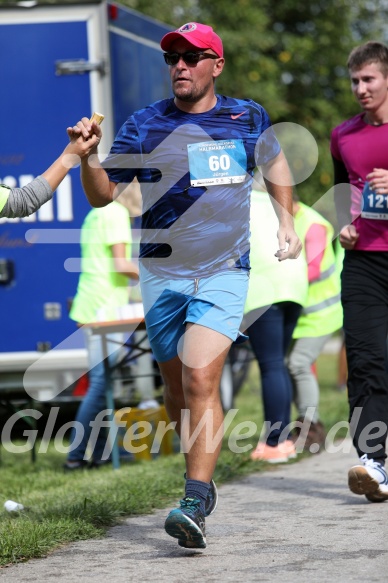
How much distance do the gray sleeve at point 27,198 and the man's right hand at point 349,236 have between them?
5.81 ft

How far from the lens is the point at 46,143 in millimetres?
9320

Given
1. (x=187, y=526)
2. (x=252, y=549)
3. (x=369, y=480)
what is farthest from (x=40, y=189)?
(x=369, y=480)

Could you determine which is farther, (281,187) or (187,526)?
(281,187)

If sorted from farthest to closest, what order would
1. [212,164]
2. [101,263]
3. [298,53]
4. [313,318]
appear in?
[298,53] < [313,318] < [101,263] < [212,164]

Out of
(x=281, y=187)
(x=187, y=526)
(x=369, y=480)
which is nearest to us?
(x=187, y=526)

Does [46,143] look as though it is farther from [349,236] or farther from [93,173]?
[93,173]

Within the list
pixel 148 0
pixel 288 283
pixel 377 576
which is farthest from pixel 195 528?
pixel 148 0

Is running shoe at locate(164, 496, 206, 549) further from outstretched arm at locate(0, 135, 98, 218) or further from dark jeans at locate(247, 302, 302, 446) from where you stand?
dark jeans at locate(247, 302, 302, 446)

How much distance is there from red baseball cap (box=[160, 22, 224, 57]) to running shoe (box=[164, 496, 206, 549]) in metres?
1.87

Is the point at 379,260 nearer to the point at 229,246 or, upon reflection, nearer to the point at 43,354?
the point at 229,246

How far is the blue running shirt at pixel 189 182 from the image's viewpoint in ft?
16.5

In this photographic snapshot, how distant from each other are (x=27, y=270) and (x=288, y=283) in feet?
7.95

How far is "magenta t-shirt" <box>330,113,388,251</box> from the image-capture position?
19.1 ft

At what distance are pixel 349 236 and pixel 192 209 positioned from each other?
1.14 meters
